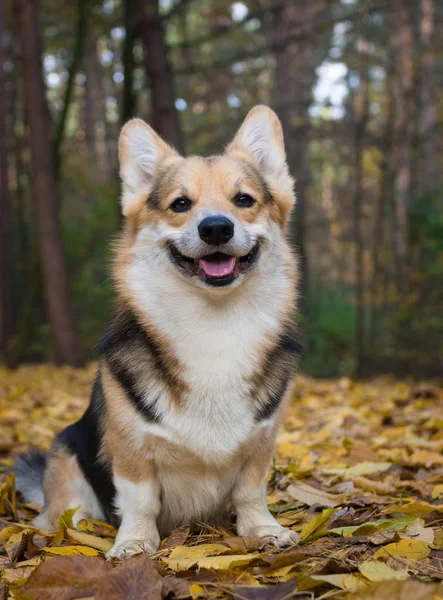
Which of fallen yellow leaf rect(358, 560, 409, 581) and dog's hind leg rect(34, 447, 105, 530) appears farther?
dog's hind leg rect(34, 447, 105, 530)

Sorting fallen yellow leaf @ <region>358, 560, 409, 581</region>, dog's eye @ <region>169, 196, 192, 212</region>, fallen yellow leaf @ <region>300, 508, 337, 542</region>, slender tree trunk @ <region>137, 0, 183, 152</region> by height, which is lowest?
fallen yellow leaf @ <region>300, 508, 337, 542</region>

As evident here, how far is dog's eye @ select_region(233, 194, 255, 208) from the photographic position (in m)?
3.32

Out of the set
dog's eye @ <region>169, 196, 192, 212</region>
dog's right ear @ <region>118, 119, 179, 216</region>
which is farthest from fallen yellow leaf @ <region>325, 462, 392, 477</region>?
dog's right ear @ <region>118, 119, 179, 216</region>

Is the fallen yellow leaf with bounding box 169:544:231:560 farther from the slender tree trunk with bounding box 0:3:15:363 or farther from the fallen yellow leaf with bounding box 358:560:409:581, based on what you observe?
the slender tree trunk with bounding box 0:3:15:363

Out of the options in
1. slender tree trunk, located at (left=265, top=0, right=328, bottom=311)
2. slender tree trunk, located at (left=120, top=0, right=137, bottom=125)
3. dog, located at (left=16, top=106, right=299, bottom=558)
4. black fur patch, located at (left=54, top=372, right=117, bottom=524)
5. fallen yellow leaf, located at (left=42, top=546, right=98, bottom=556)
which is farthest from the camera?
slender tree trunk, located at (left=265, top=0, right=328, bottom=311)

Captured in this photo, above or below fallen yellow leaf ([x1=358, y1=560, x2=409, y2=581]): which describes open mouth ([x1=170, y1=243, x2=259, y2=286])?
above

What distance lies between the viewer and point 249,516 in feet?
9.92

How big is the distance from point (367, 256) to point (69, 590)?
59.8 ft

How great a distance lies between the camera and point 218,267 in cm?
304

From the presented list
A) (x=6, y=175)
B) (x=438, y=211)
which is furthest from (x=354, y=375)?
(x=6, y=175)

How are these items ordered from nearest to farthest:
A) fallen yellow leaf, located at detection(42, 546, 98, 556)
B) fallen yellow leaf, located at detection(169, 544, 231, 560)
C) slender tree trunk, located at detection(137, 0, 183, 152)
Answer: fallen yellow leaf, located at detection(169, 544, 231, 560)
fallen yellow leaf, located at detection(42, 546, 98, 556)
slender tree trunk, located at detection(137, 0, 183, 152)

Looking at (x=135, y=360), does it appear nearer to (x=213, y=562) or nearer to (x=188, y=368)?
(x=188, y=368)

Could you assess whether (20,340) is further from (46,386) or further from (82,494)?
(82,494)

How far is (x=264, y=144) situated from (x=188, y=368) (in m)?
1.42
